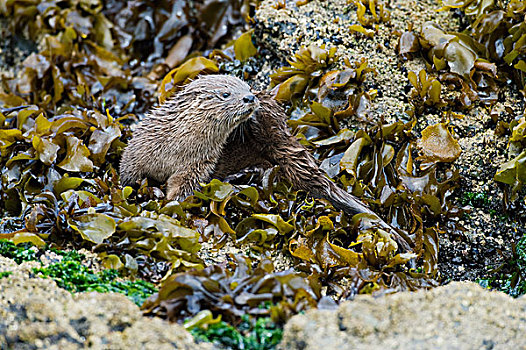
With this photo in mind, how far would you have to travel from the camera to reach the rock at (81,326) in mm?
2154

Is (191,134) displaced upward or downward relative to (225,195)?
upward

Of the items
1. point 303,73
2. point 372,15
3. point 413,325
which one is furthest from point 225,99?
point 413,325

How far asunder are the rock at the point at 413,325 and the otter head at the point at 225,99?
71.6 inches

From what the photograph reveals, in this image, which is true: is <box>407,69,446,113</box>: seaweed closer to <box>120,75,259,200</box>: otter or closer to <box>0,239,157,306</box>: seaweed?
<box>120,75,259,200</box>: otter

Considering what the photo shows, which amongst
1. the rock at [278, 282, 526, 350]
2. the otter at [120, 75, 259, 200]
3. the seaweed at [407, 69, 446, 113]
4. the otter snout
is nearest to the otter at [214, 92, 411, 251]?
the otter at [120, 75, 259, 200]

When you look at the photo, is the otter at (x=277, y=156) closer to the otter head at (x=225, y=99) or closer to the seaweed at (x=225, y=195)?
the seaweed at (x=225, y=195)

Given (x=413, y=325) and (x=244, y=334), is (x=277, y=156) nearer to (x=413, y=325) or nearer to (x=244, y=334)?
(x=244, y=334)

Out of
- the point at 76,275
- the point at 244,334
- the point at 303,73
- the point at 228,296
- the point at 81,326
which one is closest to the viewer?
the point at 81,326

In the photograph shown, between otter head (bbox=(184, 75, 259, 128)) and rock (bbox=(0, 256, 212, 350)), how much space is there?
1737 millimetres

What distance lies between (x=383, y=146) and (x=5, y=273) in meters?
2.63

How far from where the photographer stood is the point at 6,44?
236 inches

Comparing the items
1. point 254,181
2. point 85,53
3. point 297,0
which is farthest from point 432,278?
point 85,53

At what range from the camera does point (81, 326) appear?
2.23 m

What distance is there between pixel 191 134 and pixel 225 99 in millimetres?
348
